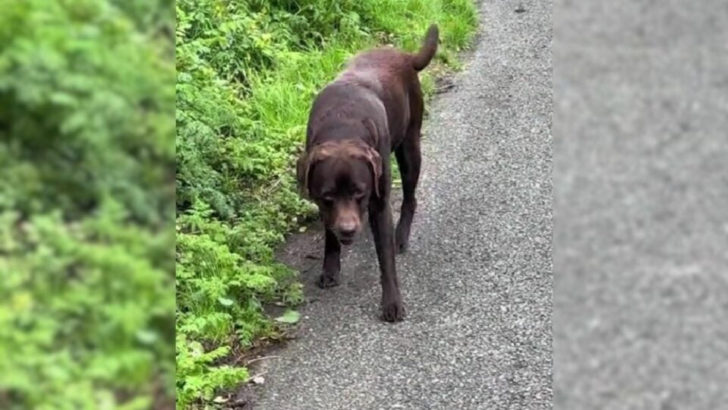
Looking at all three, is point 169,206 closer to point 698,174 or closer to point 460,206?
point 698,174

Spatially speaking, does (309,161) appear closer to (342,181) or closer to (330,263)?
(342,181)

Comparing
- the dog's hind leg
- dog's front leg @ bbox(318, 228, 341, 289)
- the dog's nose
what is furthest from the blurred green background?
the dog's hind leg

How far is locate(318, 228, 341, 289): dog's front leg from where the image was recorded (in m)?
3.62

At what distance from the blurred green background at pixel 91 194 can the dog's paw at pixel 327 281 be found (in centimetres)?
297

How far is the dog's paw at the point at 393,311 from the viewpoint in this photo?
3354mm

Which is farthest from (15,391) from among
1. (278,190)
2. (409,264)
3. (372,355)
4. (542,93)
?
(542,93)

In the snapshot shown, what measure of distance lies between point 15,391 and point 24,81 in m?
0.22

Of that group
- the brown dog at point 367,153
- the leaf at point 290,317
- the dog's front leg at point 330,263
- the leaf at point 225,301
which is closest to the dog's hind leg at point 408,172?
the brown dog at point 367,153

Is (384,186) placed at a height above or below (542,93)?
above

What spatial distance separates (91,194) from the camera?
611mm

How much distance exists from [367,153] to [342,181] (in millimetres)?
151

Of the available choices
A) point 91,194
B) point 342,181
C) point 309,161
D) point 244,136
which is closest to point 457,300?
point 342,181

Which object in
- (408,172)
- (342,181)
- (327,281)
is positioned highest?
(342,181)

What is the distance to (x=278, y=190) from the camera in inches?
164
